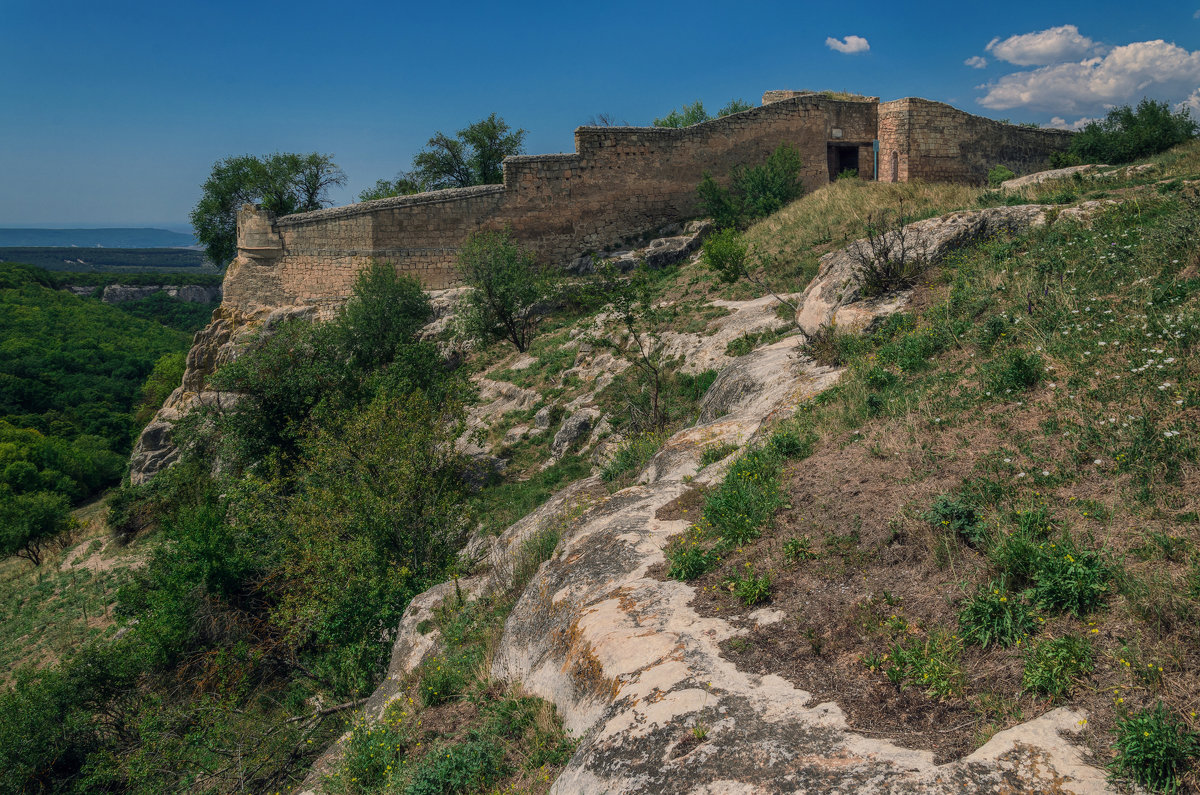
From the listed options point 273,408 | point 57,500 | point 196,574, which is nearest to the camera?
point 196,574

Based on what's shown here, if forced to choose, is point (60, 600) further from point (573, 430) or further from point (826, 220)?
point (826, 220)

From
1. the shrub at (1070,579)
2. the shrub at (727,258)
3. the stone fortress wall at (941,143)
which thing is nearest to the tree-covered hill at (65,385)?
the shrub at (727,258)

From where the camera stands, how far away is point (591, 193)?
2012 cm

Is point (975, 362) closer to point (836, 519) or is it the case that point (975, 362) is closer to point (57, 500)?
point (836, 519)

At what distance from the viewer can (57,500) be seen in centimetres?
2928

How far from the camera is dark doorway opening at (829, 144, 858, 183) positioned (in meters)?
21.0

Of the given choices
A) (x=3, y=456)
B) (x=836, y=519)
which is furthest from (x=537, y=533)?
(x=3, y=456)

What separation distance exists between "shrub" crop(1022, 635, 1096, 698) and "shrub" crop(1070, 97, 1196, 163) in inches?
826

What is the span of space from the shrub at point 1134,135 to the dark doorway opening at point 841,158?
6.42 m

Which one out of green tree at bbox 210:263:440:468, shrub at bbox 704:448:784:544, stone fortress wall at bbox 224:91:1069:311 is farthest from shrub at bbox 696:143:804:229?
shrub at bbox 704:448:784:544

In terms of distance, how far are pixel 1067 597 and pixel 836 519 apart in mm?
1569

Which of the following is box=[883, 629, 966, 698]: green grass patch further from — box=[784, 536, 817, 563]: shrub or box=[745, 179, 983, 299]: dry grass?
box=[745, 179, 983, 299]: dry grass

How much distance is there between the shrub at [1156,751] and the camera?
2400 millimetres

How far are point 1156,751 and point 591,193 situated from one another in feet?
63.6
